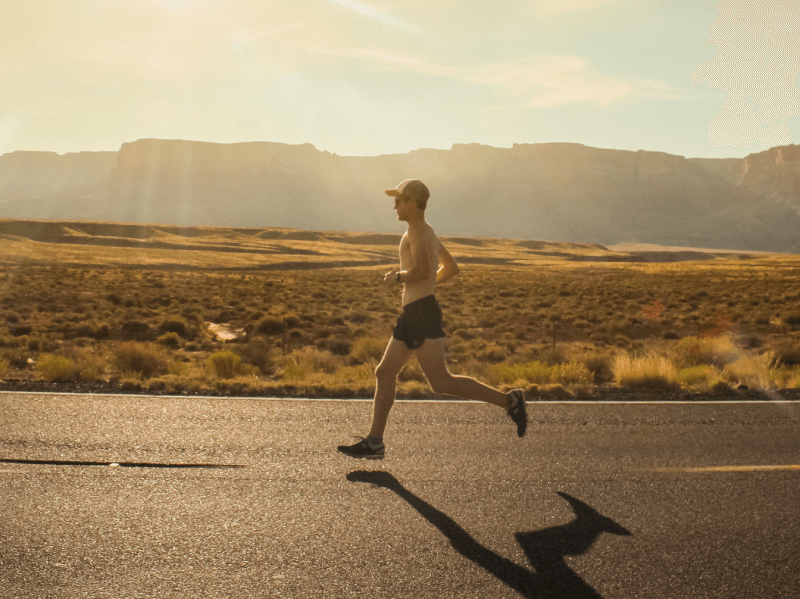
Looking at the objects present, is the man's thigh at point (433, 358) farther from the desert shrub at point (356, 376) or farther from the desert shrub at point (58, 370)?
the desert shrub at point (58, 370)

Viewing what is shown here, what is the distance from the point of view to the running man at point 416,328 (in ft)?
16.9

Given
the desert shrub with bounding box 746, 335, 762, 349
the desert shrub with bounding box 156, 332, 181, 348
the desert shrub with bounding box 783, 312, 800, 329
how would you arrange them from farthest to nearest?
the desert shrub with bounding box 783, 312, 800, 329 < the desert shrub with bounding box 746, 335, 762, 349 < the desert shrub with bounding box 156, 332, 181, 348

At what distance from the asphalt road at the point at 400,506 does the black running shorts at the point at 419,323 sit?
89cm

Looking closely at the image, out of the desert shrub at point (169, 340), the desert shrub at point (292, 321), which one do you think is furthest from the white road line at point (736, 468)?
the desert shrub at point (292, 321)

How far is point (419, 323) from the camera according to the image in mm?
5160

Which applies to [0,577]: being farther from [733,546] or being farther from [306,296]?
[306,296]

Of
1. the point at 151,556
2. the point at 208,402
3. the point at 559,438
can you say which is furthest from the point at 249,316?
the point at 151,556

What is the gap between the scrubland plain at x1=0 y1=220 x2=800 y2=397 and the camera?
9.79 m

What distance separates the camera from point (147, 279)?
45.2 metres

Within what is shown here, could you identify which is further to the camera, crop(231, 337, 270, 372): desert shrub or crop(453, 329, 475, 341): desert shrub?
crop(453, 329, 475, 341): desert shrub

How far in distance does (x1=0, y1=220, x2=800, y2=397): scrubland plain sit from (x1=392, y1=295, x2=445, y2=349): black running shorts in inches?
135

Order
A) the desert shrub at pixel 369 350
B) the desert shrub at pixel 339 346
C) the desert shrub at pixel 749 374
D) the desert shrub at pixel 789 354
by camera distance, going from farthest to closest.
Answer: the desert shrub at pixel 339 346 < the desert shrub at pixel 789 354 < the desert shrub at pixel 369 350 < the desert shrub at pixel 749 374

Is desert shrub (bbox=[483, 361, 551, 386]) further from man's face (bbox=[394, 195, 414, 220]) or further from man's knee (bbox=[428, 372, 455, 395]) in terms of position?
man's face (bbox=[394, 195, 414, 220])

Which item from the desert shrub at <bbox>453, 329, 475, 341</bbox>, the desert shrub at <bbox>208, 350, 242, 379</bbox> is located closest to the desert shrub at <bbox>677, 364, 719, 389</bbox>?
the desert shrub at <bbox>208, 350, 242, 379</bbox>
